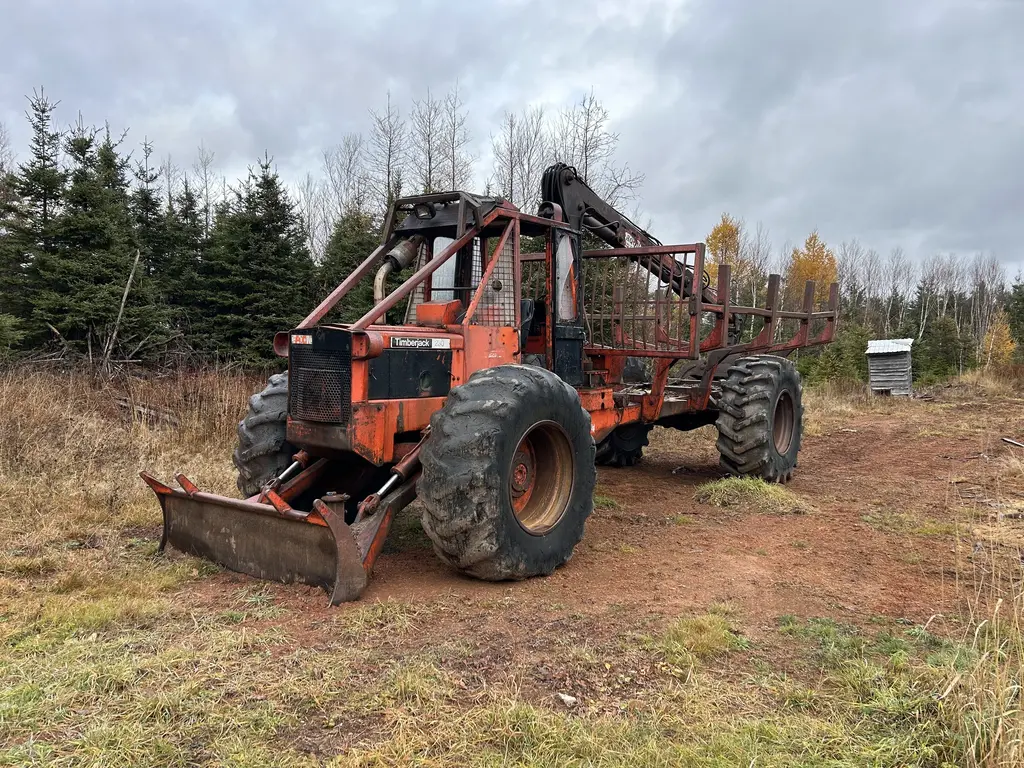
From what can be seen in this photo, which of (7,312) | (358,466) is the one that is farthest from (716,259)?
(358,466)

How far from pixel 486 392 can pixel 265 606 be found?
1.81 metres

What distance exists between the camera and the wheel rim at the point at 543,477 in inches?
201

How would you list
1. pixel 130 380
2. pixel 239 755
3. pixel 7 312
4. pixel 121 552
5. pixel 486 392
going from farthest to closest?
pixel 7 312 < pixel 130 380 < pixel 121 552 < pixel 486 392 < pixel 239 755

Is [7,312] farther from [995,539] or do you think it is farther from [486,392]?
[995,539]

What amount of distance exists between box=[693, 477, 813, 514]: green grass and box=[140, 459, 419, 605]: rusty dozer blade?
144 inches

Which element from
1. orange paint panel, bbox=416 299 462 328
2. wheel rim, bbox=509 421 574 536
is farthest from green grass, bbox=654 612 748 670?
orange paint panel, bbox=416 299 462 328

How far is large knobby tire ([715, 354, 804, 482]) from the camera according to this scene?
7621 mm

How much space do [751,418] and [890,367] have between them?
16.7 m

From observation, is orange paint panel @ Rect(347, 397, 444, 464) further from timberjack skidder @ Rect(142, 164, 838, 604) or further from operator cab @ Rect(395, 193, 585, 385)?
operator cab @ Rect(395, 193, 585, 385)

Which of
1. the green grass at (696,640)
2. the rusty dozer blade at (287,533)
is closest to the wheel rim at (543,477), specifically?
the rusty dozer blade at (287,533)

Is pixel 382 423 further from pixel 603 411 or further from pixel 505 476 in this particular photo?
pixel 603 411

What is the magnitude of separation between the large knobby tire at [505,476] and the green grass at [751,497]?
243 centimetres

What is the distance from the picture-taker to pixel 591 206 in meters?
7.71

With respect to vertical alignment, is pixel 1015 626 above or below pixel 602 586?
above
